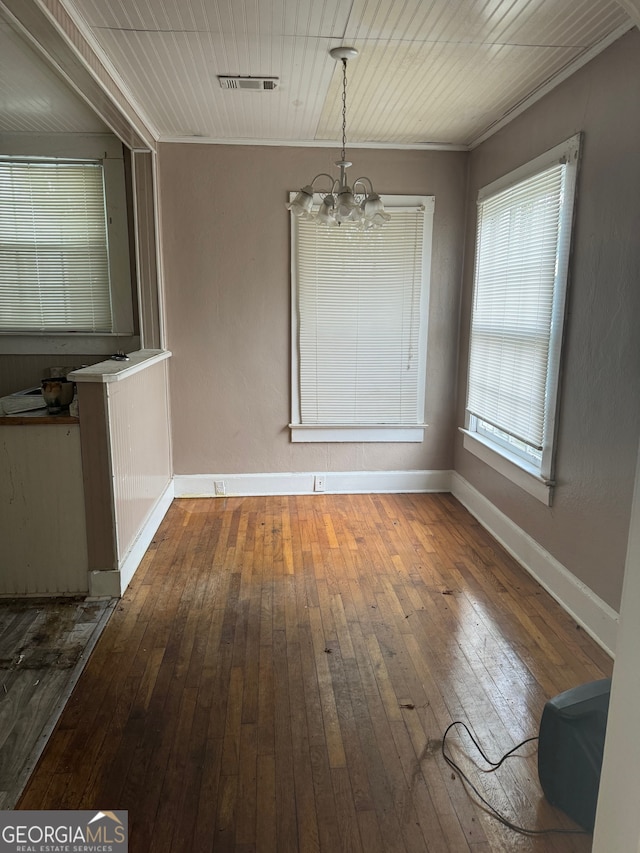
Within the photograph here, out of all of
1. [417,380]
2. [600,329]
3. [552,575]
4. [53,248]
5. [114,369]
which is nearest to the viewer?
[600,329]

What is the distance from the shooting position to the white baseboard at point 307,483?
459cm

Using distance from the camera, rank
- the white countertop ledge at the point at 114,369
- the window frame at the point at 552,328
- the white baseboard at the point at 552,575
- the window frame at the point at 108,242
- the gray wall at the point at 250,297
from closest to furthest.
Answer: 1. the white baseboard at the point at 552,575
2. the white countertop ledge at the point at 114,369
3. the window frame at the point at 552,328
4. the window frame at the point at 108,242
5. the gray wall at the point at 250,297

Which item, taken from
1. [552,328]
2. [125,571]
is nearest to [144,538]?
[125,571]

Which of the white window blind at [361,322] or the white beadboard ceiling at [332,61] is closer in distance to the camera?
the white beadboard ceiling at [332,61]

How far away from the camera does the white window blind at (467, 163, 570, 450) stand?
304cm

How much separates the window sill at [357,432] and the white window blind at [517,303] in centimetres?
59

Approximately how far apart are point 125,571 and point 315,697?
1340 millimetres

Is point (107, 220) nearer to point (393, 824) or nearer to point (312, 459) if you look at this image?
point (312, 459)

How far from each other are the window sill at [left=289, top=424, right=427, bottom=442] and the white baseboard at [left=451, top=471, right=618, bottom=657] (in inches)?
24.5

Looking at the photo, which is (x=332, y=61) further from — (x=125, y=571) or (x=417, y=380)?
(x=125, y=571)

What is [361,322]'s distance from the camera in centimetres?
445

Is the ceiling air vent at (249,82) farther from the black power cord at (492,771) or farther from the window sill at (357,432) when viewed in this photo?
the black power cord at (492,771)

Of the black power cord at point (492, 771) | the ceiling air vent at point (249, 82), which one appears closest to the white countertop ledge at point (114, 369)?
the ceiling air vent at point (249, 82)

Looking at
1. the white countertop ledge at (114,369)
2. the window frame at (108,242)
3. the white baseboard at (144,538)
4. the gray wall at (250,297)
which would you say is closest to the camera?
the white countertop ledge at (114,369)
